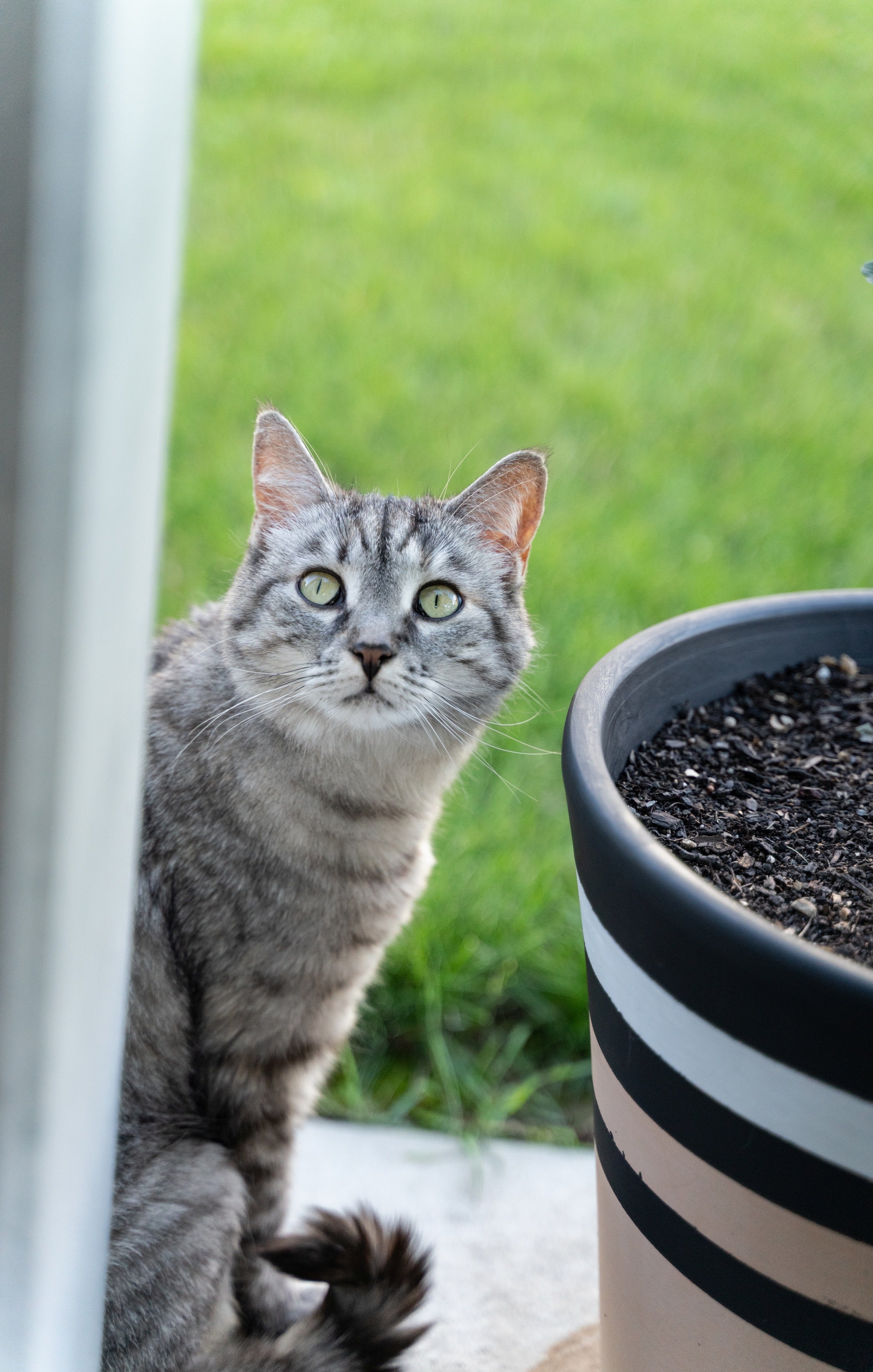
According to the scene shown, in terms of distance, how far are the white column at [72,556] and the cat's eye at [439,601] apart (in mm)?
481

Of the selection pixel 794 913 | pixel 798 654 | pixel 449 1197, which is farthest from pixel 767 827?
pixel 449 1197

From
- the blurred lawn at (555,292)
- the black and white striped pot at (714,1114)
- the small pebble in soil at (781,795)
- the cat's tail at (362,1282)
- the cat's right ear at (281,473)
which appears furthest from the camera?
the blurred lawn at (555,292)

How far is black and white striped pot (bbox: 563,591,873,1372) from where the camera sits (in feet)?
2.12

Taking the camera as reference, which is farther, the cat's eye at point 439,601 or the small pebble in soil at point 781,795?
the cat's eye at point 439,601

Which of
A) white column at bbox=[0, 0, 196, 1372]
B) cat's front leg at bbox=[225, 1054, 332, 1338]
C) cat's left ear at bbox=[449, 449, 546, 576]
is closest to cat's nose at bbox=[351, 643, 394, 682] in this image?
cat's left ear at bbox=[449, 449, 546, 576]

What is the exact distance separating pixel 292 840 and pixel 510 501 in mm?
440

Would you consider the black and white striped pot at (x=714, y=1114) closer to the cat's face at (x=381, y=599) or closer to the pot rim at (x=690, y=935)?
the pot rim at (x=690, y=935)

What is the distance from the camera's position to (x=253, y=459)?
1235mm

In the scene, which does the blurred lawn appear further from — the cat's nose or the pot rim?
the pot rim

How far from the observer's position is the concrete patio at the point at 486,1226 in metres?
1.25

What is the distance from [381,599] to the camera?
117 cm

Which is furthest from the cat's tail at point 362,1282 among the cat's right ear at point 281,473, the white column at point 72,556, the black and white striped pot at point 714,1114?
the cat's right ear at point 281,473

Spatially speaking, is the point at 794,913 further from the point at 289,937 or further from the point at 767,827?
the point at 289,937

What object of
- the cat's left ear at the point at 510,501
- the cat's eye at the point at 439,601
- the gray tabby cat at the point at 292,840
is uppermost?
the cat's left ear at the point at 510,501
